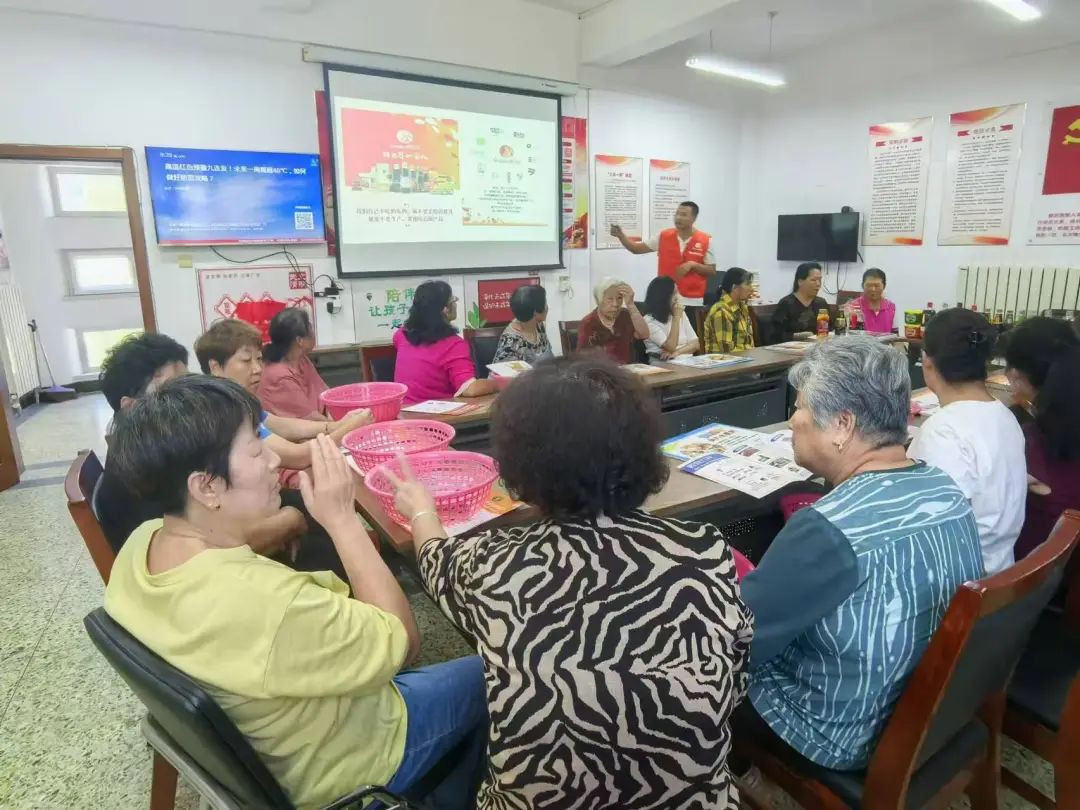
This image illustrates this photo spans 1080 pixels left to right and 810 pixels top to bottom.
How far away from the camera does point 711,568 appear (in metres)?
0.85

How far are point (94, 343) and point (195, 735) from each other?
775 cm

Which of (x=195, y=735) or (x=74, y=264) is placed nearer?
(x=195, y=735)

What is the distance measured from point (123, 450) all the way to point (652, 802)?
0.91 m

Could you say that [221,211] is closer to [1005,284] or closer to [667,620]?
[667,620]

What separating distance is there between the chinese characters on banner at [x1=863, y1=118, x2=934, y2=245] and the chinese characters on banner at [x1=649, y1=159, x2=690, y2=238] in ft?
5.78

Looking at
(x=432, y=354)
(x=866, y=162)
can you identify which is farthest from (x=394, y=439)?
(x=866, y=162)

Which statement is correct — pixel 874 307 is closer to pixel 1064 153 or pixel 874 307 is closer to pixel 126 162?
pixel 1064 153

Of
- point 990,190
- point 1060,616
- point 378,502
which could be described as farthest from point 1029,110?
point 378,502

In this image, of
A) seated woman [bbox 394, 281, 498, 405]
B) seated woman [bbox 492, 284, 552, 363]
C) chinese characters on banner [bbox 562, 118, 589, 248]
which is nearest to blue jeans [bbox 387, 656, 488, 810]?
seated woman [bbox 394, 281, 498, 405]

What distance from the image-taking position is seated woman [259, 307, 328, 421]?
2516 mm

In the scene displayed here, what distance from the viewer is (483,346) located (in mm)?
3502

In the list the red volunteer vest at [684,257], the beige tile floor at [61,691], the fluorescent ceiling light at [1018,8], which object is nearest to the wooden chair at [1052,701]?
the beige tile floor at [61,691]

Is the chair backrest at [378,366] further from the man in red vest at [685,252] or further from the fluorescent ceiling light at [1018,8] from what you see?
the fluorescent ceiling light at [1018,8]

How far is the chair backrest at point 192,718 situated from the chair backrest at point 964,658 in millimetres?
908
